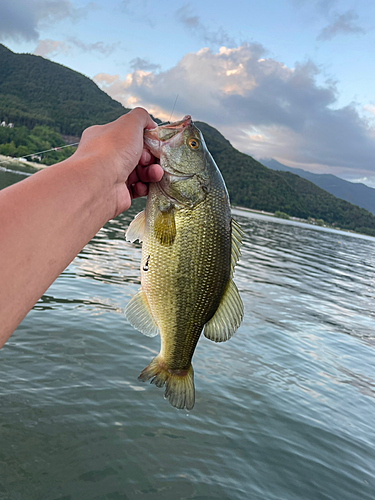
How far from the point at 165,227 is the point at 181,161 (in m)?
0.58

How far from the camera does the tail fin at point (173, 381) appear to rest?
3.07 m

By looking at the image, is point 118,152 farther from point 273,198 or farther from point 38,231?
point 273,198

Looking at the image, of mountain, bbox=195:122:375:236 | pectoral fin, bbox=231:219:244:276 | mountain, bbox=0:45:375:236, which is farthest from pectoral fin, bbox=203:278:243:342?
mountain, bbox=0:45:375:236

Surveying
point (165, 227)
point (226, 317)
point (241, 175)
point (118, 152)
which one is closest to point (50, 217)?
point (118, 152)

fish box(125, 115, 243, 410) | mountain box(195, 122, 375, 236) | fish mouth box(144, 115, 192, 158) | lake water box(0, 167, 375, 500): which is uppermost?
mountain box(195, 122, 375, 236)

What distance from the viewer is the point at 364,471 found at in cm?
639

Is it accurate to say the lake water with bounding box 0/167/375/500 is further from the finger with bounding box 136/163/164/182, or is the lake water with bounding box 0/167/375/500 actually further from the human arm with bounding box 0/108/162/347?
the human arm with bounding box 0/108/162/347

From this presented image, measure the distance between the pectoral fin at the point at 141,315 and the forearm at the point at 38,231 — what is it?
142cm

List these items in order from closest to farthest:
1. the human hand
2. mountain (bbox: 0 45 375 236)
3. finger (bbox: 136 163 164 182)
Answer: the human hand → finger (bbox: 136 163 164 182) → mountain (bbox: 0 45 375 236)

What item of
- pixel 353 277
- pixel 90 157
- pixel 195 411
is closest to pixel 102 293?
pixel 195 411

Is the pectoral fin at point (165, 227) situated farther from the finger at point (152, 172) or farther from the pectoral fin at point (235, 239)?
the pectoral fin at point (235, 239)

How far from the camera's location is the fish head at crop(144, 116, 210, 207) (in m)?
2.85

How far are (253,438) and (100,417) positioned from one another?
2787 millimetres

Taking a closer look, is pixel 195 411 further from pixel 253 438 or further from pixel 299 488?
pixel 299 488
